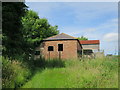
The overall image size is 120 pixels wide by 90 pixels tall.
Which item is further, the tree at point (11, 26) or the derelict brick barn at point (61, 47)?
the derelict brick barn at point (61, 47)

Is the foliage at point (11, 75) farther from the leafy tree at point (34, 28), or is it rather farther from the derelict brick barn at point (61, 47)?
the leafy tree at point (34, 28)

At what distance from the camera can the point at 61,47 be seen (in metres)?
16.2

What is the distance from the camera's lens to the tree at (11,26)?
7375 millimetres

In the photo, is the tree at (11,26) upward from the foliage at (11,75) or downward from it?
upward

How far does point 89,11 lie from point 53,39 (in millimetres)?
8535

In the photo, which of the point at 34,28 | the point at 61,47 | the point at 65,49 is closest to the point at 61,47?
the point at 61,47

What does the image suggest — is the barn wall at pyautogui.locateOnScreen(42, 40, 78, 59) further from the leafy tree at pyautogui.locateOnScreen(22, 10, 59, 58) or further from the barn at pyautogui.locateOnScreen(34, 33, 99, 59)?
the leafy tree at pyautogui.locateOnScreen(22, 10, 59, 58)

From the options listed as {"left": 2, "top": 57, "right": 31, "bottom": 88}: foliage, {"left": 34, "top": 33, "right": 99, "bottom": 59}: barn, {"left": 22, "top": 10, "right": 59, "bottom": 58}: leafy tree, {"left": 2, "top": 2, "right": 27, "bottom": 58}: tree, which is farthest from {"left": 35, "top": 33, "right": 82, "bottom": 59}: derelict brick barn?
{"left": 2, "top": 57, "right": 31, "bottom": 88}: foliage

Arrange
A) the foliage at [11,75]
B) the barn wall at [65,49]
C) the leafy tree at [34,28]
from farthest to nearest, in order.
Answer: the leafy tree at [34,28] → the barn wall at [65,49] → the foliage at [11,75]

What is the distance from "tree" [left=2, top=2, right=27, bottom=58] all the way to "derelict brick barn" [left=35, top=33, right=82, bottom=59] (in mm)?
7340

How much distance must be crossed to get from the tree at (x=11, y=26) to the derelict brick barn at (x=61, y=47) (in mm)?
7340

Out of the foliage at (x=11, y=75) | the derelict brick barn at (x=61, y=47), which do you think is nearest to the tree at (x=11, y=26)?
the foliage at (x=11, y=75)

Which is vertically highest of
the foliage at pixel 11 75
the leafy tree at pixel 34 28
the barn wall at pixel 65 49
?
the leafy tree at pixel 34 28

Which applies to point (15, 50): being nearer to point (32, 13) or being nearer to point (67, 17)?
point (67, 17)
